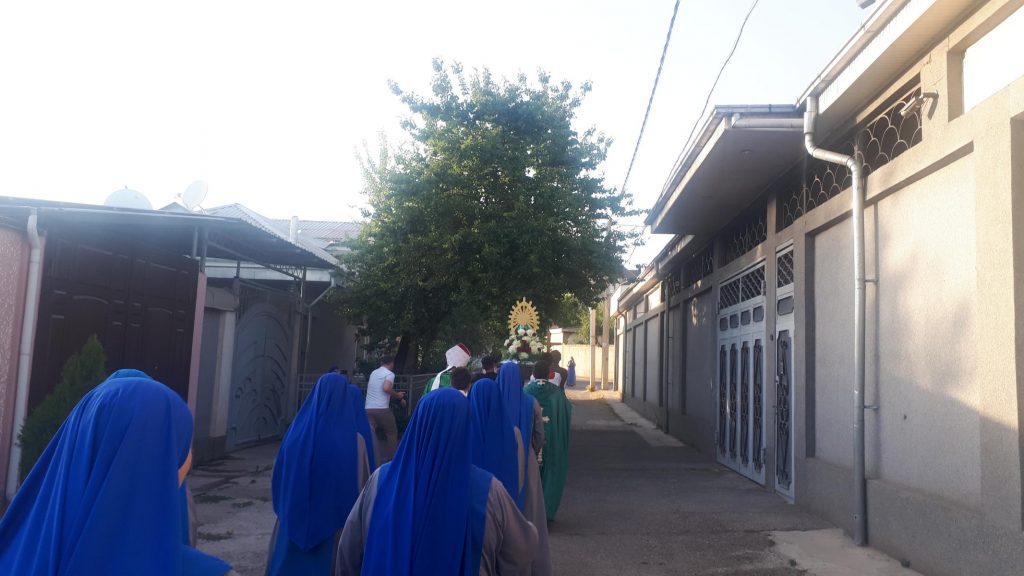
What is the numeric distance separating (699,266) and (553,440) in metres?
8.12

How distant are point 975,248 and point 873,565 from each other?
2.71 metres

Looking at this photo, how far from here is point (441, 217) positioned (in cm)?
1342

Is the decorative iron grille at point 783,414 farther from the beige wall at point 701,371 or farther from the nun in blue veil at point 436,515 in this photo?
the nun in blue veil at point 436,515

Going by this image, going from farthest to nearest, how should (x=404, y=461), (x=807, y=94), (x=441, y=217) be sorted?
(x=441, y=217)
(x=807, y=94)
(x=404, y=461)

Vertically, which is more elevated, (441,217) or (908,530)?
(441,217)

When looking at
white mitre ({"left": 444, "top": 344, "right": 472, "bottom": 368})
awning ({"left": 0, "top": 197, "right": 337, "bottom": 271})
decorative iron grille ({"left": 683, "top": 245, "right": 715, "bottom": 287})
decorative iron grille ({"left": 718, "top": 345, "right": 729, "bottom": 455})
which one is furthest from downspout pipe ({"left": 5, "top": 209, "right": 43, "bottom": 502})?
decorative iron grille ({"left": 683, "top": 245, "right": 715, "bottom": 287})

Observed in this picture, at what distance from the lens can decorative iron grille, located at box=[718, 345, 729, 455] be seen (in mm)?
13414

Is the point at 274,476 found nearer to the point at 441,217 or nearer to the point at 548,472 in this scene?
the point at 548,472

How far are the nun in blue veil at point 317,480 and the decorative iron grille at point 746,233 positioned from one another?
294 inches

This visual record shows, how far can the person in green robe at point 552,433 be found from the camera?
28.3 feet

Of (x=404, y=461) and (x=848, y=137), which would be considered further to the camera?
(x=848, y=137)

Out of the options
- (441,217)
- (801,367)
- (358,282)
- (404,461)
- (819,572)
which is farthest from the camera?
(358,282)


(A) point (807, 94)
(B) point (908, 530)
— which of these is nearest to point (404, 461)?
(B) point (908, 530)

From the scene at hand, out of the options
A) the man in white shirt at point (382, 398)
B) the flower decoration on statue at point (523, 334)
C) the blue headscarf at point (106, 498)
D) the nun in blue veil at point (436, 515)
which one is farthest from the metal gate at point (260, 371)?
the blue headscarf at point (106, 498)
